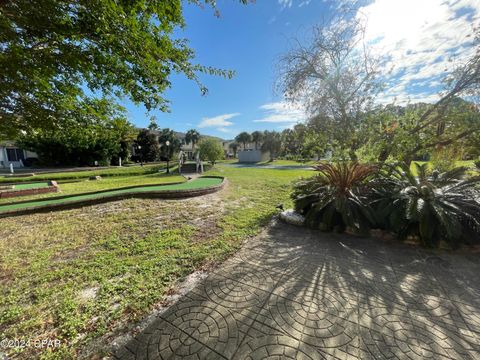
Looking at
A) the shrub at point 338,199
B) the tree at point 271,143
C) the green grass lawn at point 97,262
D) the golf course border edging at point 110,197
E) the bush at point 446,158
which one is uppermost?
the tree at point 271,143

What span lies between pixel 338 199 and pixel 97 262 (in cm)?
487

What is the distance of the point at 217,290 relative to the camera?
101 inches

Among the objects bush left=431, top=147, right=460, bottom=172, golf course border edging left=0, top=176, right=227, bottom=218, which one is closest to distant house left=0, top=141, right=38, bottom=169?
golf course border edging left=0, top=176, right=227, bottom=218

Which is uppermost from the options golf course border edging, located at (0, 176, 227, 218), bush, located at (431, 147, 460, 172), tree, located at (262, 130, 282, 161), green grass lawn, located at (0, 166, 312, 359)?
tree, located at (262, 130, 282, 161)

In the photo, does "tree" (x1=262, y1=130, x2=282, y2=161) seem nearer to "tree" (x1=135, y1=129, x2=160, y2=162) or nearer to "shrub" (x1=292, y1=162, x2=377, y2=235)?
"tree" (x1=135, y1=129, x2=160, y2=162)

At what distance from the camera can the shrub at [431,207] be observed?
3.54 metres

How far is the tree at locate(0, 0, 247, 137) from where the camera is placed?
7.74 feet

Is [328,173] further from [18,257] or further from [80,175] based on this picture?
[80,175]

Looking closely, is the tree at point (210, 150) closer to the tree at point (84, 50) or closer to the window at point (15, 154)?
the tree at point (84, 50)

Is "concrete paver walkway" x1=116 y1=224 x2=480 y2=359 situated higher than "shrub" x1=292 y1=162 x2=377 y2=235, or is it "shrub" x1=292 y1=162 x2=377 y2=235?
"shrub" x1=292 y1=162 x2=377 y2=235

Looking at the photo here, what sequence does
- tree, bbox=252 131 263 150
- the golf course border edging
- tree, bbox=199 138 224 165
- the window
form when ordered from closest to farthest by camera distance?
the golf course border edging
tree, bbox=199 138 224 165
the window
tree, bbox=252 131 263 150

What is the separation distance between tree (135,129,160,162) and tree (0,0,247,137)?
118ft

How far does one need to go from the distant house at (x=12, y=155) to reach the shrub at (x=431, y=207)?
41.9 metres

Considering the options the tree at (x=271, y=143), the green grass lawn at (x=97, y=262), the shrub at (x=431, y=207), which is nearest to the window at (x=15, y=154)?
the green grass lawn at (x=97, y=262)
